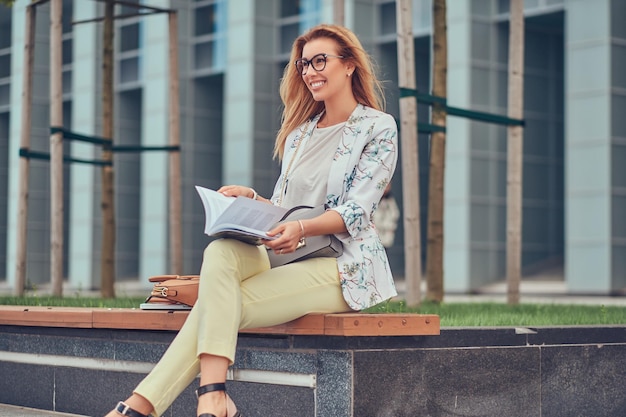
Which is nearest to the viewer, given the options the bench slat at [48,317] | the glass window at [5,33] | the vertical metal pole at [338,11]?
the bench slat at [48,317]

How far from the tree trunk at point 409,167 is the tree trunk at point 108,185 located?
421 centimetres

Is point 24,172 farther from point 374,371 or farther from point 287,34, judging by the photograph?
point 287,34

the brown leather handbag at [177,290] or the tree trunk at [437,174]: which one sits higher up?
the tree trunk at [437,174]

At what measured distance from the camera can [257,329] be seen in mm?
4879

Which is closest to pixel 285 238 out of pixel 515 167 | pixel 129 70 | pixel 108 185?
pixel 515 167

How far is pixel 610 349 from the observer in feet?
18.8

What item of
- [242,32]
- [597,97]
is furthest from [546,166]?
[242,32]

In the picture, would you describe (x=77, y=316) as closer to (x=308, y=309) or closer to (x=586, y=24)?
(x=308, y=309)

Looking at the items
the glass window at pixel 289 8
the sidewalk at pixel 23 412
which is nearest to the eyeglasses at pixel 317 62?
the sidewalk at pixel 23 412

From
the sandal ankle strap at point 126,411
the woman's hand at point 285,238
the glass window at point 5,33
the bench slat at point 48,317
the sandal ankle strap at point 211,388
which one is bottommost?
the sandal ankle strap at point 126,411

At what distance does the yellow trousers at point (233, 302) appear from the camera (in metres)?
4.27

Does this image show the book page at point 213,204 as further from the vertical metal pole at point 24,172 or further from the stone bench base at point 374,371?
the vertical metal pole at point 24,172

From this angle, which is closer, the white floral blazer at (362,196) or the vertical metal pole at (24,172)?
the white floral blazer at (362,196)

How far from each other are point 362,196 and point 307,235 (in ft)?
1.10
